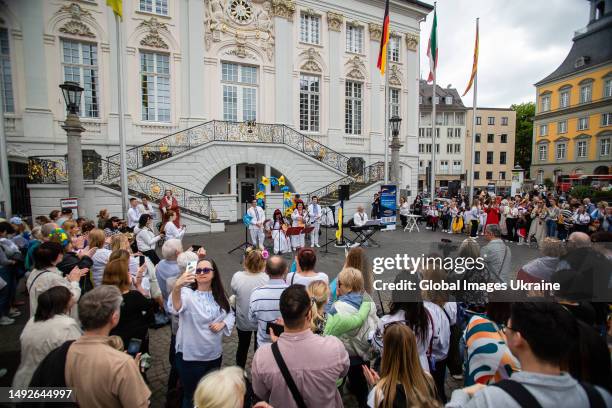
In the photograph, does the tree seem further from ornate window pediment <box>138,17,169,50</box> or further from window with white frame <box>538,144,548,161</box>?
ornate window pediment <box>138,17,169,50</box>

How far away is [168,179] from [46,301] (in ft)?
47.2

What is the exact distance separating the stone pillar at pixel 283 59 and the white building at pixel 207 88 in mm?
66

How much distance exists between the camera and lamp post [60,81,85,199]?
10.8 metres

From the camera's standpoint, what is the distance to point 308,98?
21.6 metres

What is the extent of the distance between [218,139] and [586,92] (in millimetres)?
44417

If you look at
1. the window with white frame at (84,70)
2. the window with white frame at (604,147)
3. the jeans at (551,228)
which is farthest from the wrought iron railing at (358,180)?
the window with white frame at (604,147)

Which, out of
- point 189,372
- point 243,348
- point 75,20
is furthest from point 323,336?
point 75,20

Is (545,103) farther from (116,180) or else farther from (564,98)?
(116,180)

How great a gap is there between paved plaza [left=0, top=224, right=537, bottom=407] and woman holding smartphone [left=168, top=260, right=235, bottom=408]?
1031mm

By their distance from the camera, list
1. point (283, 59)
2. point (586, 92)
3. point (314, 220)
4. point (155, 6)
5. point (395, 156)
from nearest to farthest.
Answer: point (314, 220), point (155, 6), point (395, 156), point (283, 59), point (586, 92)

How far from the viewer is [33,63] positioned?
49.5ft

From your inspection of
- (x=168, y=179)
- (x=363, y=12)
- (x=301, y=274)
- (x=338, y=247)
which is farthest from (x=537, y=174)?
(x=301, y=274)

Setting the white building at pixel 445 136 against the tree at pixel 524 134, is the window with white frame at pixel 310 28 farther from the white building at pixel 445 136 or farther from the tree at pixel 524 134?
the tree at pixel 524 134

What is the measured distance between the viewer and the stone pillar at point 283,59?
19.8 metres
